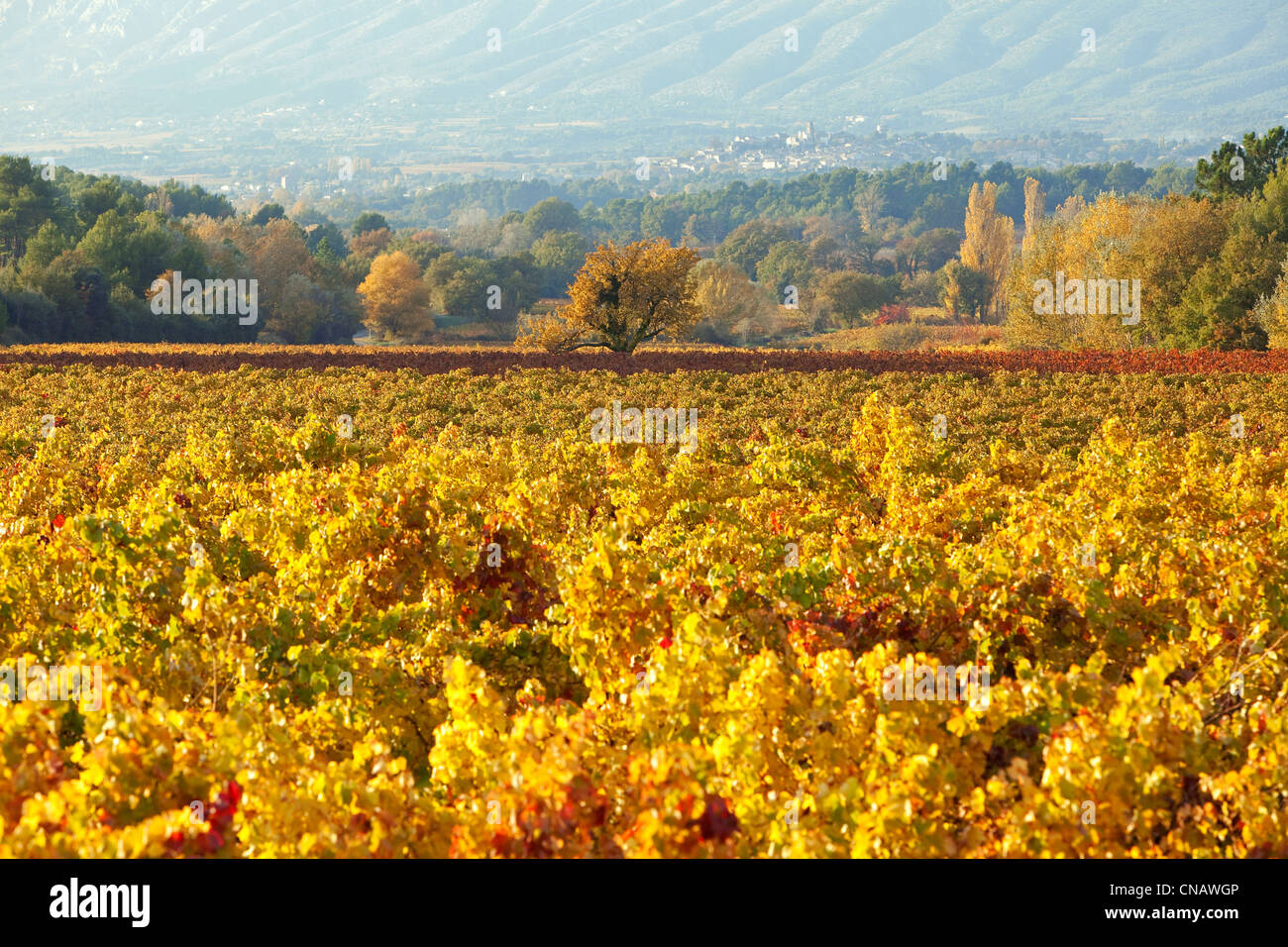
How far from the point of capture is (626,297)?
4138 cm

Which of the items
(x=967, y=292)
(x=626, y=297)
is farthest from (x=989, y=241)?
(x=626, y=297)

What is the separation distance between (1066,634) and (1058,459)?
7.72 m

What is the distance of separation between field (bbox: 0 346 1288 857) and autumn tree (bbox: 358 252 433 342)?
62.3 metres

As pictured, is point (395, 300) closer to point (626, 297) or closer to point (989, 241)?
point (626, 297)

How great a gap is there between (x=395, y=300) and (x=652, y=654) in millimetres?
72914

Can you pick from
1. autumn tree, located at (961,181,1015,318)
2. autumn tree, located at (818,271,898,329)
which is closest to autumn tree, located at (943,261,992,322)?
autumn tree, located at (961,181,1015,318)

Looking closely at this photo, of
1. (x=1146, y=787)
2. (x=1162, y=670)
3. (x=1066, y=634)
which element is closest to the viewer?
(x=1146, y=787)

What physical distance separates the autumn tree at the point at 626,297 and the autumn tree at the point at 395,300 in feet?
121

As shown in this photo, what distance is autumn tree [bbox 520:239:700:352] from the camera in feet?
135

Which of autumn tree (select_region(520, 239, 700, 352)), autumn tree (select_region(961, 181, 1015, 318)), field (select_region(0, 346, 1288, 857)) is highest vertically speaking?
autumn tree (select_region(961, 181, 1015, 318))

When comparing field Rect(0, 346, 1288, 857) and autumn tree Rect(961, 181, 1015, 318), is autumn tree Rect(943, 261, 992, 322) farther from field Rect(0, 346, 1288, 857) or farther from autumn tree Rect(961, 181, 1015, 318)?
field Rect(0, 346, 1288, 857)
